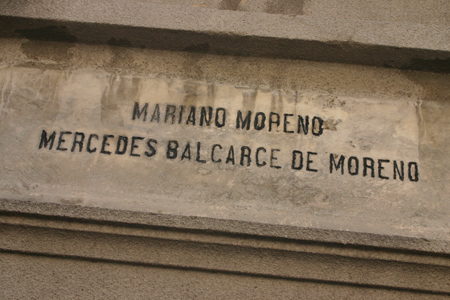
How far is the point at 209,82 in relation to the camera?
9.21 ft

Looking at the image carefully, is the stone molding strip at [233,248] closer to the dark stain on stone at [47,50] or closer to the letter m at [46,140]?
the letter m at [46,140]

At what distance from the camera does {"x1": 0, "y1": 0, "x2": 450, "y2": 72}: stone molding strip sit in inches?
108

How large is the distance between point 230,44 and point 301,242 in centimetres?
121

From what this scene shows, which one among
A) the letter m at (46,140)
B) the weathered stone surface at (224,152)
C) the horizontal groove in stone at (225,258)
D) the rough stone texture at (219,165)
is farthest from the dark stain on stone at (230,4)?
the horizontal groove in stone at (225,258)

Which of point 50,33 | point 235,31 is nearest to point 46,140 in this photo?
point 50,33

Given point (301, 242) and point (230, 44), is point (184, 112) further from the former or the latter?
point (301, 242)

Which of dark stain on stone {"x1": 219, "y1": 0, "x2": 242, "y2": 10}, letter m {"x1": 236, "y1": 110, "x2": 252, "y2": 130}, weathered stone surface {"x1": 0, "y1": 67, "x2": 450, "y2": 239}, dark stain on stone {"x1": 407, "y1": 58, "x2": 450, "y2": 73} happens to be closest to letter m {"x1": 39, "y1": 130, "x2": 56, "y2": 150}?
weathered stone surface {"x1": 0, "y1": 67, "x2": 450, "y2": 239}

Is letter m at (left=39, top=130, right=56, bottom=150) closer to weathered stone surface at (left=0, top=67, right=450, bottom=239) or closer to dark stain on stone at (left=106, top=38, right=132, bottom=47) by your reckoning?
weathered stone surface at (left=0, top=67, right=450, bottom=239)

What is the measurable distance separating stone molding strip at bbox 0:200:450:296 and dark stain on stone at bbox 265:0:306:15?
1366mm

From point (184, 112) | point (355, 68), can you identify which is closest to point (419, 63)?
point (355, 68)

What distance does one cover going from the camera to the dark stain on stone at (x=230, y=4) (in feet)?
9.77

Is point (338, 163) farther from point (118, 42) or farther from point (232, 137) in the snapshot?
point (118, 42)

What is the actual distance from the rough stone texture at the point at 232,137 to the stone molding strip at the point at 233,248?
8 centimetres

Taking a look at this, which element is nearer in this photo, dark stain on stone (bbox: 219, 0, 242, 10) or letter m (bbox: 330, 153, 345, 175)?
letter m (bbox: 330, 153, 345, 175)
